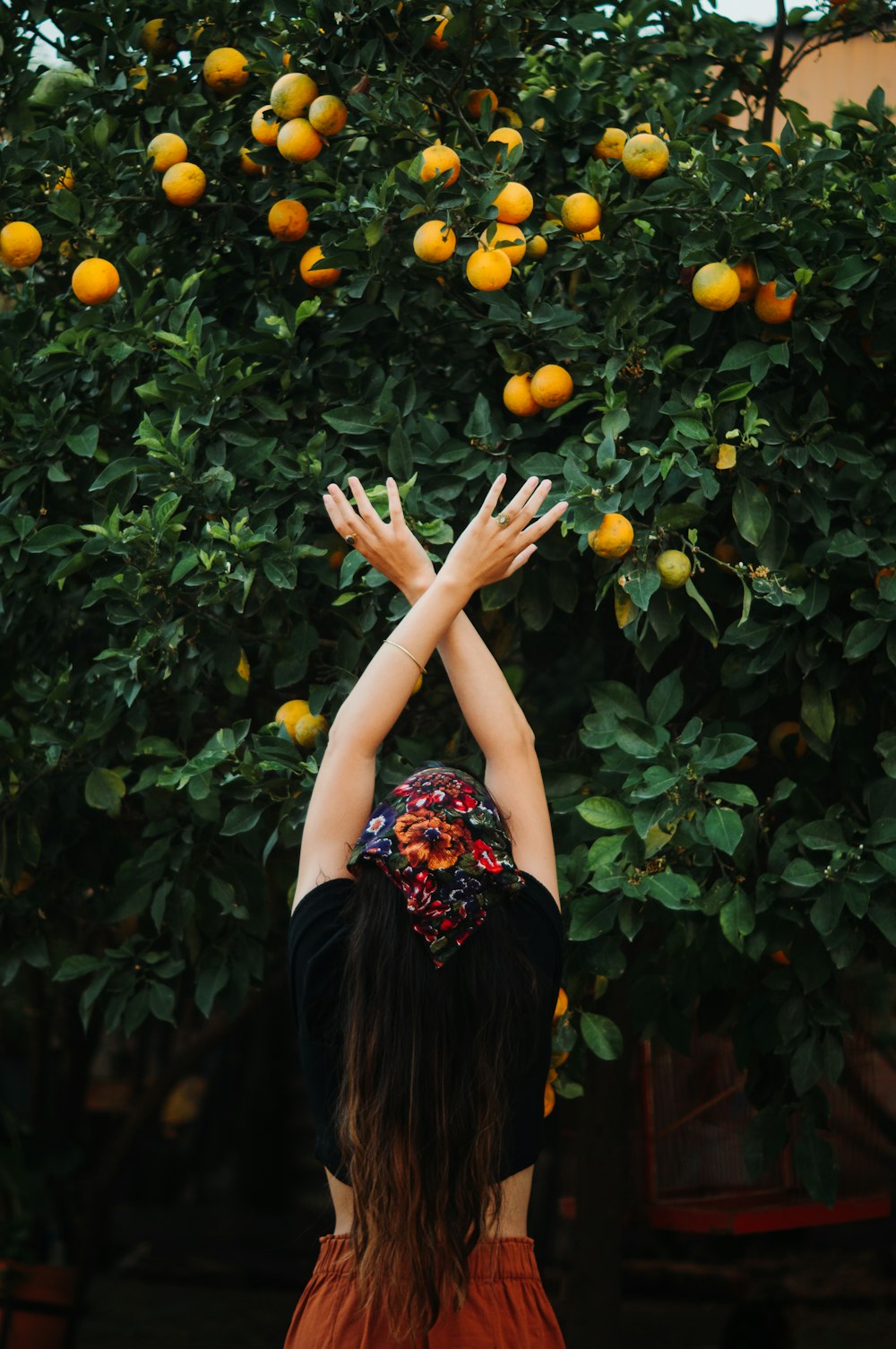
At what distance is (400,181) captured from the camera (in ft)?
7.13

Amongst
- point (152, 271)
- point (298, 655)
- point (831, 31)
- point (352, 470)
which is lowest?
point (298, 655)

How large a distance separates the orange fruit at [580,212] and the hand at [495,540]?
795mm

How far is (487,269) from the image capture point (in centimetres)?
216

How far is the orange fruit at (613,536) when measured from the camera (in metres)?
2.01

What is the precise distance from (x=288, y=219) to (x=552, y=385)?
587 mm

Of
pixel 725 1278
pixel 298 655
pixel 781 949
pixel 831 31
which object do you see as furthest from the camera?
pixel 725 1278

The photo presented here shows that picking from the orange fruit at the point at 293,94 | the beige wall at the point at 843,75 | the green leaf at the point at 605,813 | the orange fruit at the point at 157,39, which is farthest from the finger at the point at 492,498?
the beige wall at the point at 843,75

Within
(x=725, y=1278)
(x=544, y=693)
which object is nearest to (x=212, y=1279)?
(x=725, y=1278)

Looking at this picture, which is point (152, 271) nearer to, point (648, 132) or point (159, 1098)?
point (648, 132)

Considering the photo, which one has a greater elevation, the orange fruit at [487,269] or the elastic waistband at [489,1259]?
the orange fruit at [487,269]

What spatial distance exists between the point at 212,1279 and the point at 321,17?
20.0 feet

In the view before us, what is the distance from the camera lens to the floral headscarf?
134 cm

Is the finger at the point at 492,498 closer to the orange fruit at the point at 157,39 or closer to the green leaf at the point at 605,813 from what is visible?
the green leaf at the point at 605,813

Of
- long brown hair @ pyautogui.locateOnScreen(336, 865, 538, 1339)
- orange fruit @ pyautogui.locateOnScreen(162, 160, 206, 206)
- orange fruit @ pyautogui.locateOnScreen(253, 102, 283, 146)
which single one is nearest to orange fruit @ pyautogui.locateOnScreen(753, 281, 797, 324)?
orange fruit @ pyautogui.locateOnScreen(253, 102, 283, 146)
